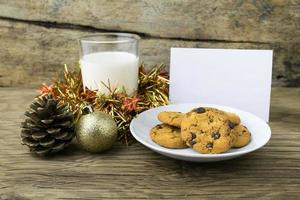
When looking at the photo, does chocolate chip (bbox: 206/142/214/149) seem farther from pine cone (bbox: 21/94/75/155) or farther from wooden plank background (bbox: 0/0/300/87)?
wooden plank background (bbox: 0/0/300/87)

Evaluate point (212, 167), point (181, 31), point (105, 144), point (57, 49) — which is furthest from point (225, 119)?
point (57, 49)

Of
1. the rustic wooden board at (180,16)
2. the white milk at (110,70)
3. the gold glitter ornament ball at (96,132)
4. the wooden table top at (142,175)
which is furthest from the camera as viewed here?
the rustic wooden board at (180,16)

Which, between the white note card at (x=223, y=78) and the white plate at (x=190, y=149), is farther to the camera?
the white note card at (x=223, y=78)

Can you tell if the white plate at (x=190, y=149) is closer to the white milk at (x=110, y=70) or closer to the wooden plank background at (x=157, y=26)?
the white milk at (x=110, y=70)

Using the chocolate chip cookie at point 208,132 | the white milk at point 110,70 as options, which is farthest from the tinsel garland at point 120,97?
the chocolate chip cookie at point 208,132

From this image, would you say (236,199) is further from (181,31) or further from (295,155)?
(181,31)

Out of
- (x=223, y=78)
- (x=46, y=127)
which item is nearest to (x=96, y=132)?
(x=46, y=127)

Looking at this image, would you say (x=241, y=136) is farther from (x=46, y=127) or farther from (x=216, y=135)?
(x=46, y=127)
